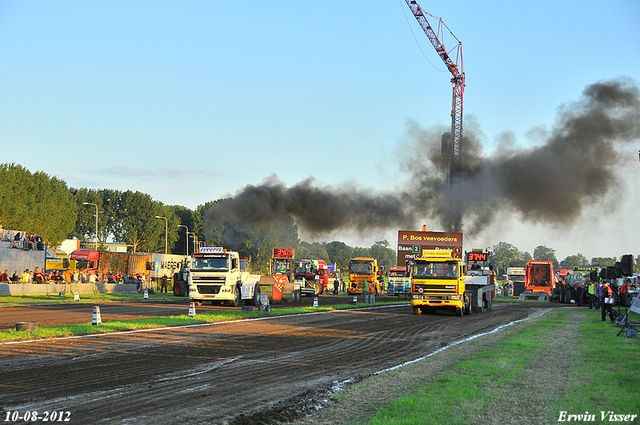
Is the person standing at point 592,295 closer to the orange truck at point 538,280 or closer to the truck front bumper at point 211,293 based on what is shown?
the orange truck at point 538,280

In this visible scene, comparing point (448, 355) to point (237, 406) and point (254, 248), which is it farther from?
point (254, 248)

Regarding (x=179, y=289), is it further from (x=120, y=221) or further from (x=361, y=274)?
(x=120, y=221)

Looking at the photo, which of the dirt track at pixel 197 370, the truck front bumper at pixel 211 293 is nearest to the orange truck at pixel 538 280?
the truck front bumper at pixel 211 293

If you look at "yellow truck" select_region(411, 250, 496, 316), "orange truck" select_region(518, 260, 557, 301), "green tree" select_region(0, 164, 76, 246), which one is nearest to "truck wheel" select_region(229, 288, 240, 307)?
"yellow truck" select_region(411, 250, 496, 316)

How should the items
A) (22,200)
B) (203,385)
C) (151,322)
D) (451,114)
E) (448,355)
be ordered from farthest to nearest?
(451,114) < (22,200) < (151,322) < (448,355) < (203,385)

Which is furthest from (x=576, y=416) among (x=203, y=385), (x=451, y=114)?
(x=451, y=114)

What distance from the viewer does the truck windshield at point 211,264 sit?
3092 centimetres

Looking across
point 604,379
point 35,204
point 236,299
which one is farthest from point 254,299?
point 35,204

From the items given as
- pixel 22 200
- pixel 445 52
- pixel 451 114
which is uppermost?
pixel 445 52

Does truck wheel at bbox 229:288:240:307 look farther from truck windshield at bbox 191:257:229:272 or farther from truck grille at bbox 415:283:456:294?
truck grille at bbox 415:283:456:294

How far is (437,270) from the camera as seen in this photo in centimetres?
2825

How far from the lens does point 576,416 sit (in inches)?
297

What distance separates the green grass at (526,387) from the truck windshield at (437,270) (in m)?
12.3

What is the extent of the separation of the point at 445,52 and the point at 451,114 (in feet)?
37.1
